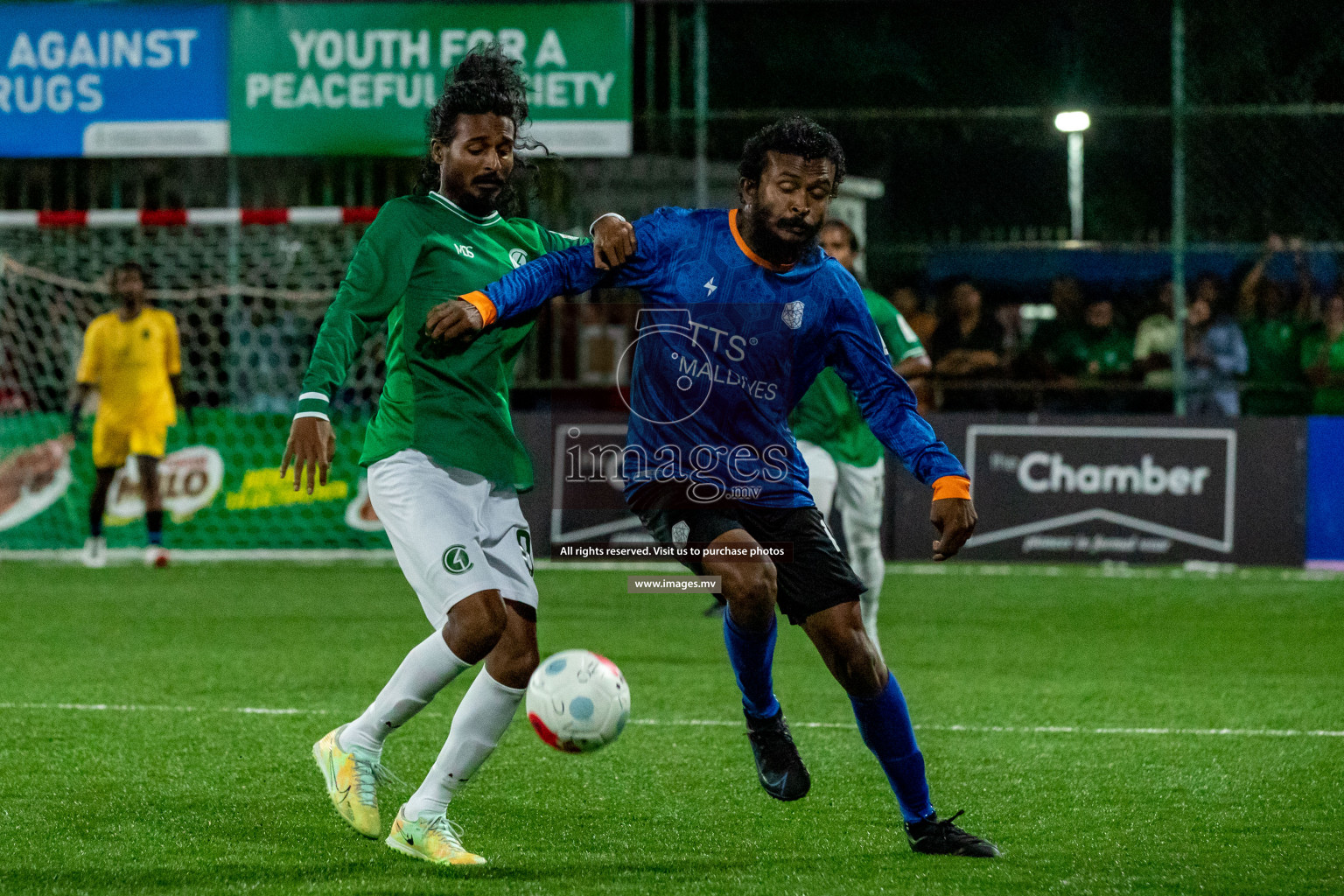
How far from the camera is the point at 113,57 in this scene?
47.4ft

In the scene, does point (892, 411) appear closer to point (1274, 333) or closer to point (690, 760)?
point (690, 760)

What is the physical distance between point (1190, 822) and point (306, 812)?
2.54 metres

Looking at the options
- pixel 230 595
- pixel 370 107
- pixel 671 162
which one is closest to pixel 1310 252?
pixel 671 162

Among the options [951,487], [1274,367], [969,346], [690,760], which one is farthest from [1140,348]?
[951,487]

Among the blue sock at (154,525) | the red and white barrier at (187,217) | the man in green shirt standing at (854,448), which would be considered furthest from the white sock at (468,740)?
the blue sock at (154,525)

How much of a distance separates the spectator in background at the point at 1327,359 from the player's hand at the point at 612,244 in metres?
10.0

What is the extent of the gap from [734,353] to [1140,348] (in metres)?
9.67

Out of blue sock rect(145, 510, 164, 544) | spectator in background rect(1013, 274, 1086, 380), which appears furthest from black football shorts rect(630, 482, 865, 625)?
spectator in background rect(1013, 274, 1086, 380)

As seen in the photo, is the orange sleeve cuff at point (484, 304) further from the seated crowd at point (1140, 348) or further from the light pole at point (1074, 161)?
the light pole at point (1074, 161)

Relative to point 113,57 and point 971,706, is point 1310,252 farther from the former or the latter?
point 113,57

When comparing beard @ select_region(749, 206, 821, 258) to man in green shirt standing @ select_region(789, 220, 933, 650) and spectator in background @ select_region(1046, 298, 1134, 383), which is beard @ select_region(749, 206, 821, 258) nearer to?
man in green shirt standing @ select_region(789, 220, 933, 650)

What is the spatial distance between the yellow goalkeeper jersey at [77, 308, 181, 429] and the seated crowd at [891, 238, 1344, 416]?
542 centimetres

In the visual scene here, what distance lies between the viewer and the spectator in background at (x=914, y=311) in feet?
43.8

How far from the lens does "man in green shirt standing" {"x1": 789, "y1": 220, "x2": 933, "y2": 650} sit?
838 centimetres
